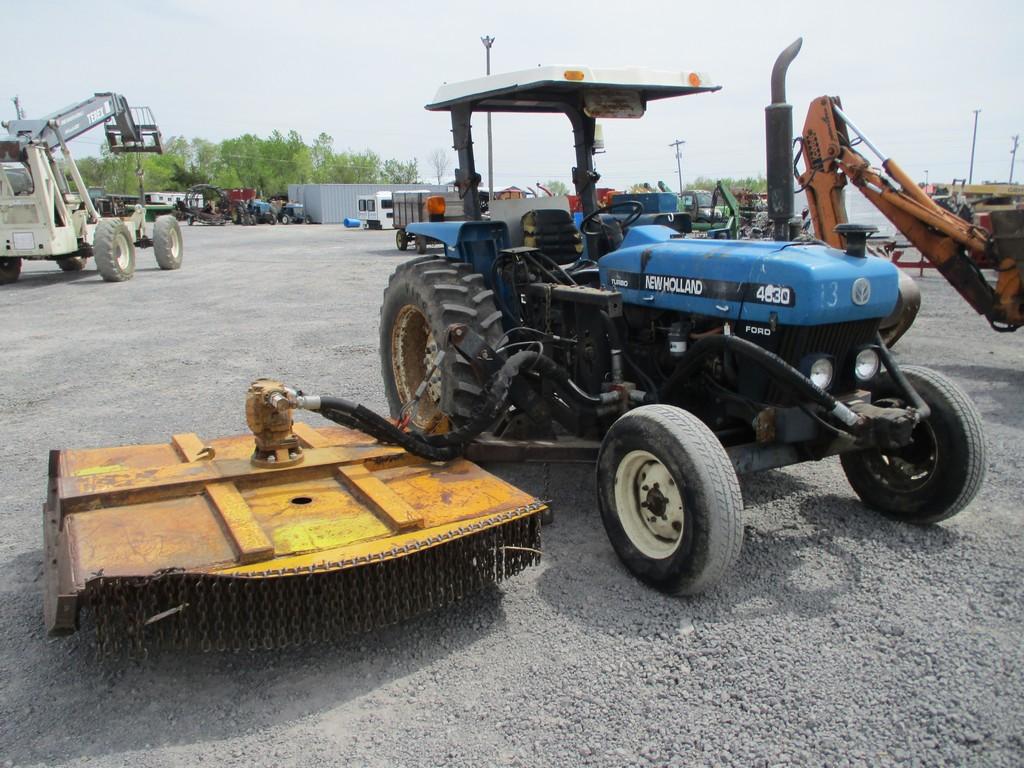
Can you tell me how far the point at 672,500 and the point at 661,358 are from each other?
3.11ft

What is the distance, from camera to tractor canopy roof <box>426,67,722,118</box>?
416cm

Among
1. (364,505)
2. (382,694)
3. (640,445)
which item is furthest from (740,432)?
(382,694)

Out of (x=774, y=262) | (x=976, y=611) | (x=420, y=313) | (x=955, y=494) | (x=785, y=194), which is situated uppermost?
(x=785, y=194)

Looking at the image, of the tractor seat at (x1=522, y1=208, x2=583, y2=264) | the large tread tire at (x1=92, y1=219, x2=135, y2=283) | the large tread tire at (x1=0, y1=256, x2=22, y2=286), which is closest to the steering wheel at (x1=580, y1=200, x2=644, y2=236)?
the tractor seat at (x1=522, y1=208, x2=583, y2=264)

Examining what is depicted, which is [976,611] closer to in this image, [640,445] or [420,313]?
[640,445]

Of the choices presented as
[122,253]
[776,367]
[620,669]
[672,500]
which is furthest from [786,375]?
[122,253]

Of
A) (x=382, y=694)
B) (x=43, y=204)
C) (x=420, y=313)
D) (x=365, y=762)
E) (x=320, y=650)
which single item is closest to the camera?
(x=365, y=762)

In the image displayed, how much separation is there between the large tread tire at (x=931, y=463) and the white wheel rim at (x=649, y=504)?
3.91 ft

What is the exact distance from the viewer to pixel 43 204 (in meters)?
13.9

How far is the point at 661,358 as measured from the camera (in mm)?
4012

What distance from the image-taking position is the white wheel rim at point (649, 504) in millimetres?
3262

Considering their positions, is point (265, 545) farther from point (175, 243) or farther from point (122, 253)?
point (175, 243)

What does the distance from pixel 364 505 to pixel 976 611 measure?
231cm

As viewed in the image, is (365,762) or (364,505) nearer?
(365,762)
